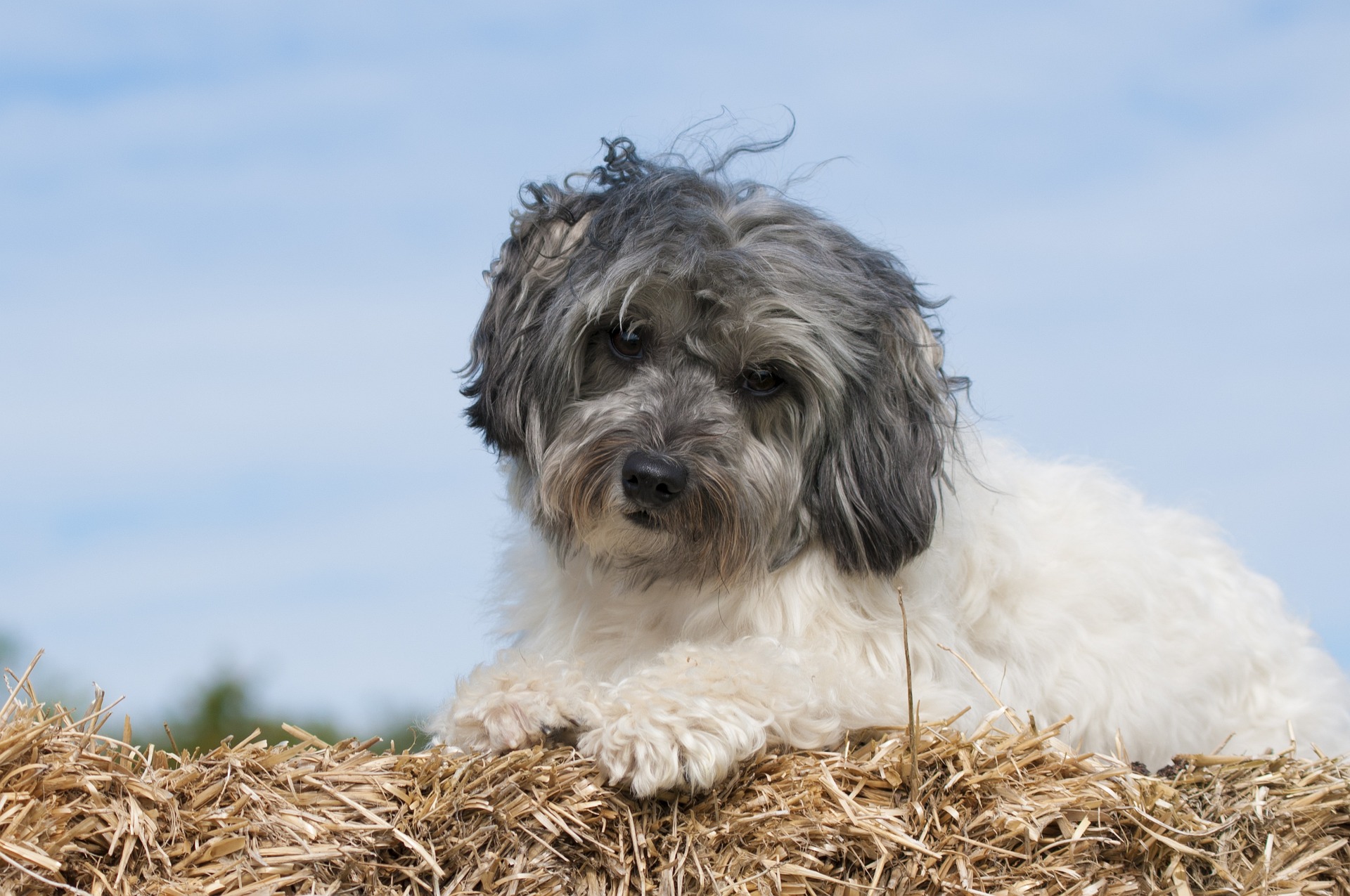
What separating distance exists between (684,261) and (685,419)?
0.44 meters

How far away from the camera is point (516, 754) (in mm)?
3139

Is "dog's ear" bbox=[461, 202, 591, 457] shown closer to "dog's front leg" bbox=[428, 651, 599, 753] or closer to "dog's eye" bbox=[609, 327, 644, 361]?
"dog's eye" bbox=[609, 327, 644, 361]

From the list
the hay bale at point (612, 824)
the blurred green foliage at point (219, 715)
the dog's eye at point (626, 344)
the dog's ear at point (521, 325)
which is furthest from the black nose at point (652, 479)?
the blurred green foliage at point (219, 715)

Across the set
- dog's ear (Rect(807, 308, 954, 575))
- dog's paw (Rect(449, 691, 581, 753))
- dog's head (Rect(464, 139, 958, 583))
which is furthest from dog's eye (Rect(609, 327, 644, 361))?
dog's paw (Rect(449, 691, 581, 753))

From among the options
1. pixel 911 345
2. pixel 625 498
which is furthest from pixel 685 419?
pixel 911 345

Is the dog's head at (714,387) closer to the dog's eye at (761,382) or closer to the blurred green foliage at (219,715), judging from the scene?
the dog's eye at (761,382)

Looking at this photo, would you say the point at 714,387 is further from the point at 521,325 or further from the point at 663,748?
the point at 663,748

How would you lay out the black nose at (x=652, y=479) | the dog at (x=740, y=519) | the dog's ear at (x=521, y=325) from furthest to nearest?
the dog's ear at (x=521, y=325), the black nose at (x=652, y=479), the dog at (x=740, y=519)

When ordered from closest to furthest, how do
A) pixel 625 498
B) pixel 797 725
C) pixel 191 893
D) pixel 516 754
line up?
pixel 191 893 → pixel 516 754 → pixel 797 725 → pixel 625 498

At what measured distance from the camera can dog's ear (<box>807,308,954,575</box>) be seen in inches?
150

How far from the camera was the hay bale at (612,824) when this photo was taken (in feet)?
9.84

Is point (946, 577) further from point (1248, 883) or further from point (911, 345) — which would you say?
point (1248, 883)

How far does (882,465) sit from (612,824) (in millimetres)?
1338

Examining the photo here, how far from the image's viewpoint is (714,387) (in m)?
3.74
